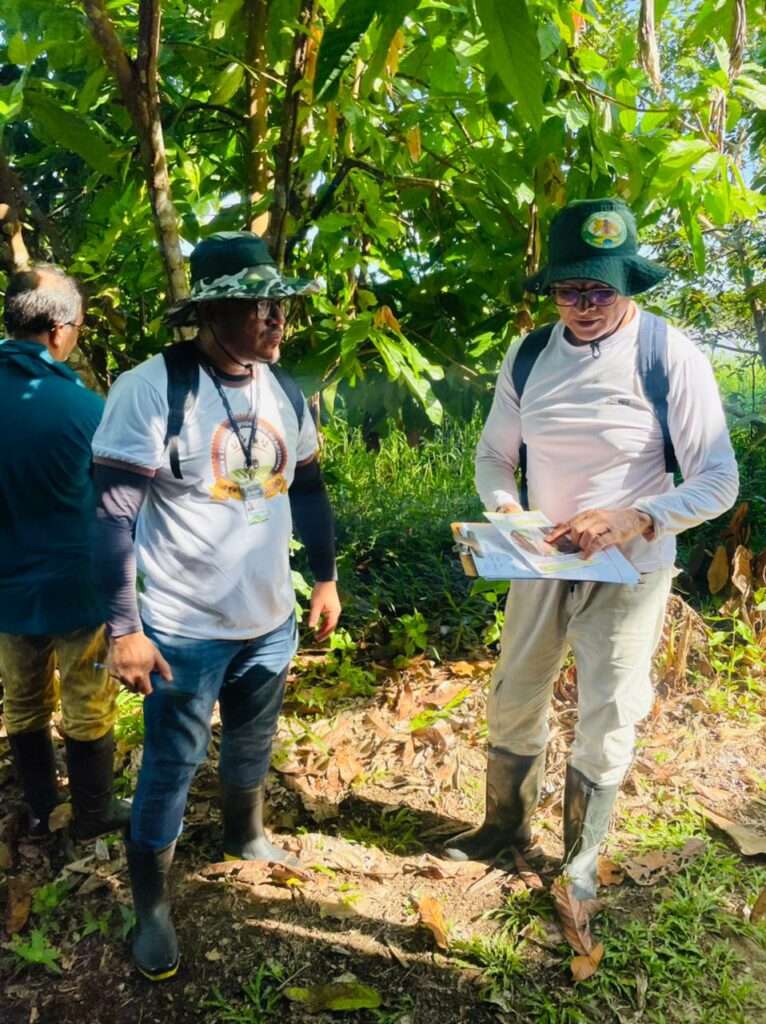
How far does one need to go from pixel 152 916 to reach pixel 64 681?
744 mm

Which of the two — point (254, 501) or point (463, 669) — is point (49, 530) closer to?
point (254, 501)

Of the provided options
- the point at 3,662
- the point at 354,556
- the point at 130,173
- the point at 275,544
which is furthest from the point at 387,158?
the point at 354,556

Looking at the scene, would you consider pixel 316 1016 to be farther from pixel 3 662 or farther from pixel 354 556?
pixel 354 556

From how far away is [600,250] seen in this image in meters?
1.97

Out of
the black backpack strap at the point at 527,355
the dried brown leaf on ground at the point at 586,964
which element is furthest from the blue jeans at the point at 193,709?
the dried brown leaf on ground at the point at 586,964

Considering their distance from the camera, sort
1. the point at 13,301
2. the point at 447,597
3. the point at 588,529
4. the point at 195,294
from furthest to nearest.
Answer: the point at 447,597 < the point at 13,301 < the point at 588,529 < the point at 195,294

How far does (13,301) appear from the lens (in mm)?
2354

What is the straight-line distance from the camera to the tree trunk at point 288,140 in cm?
235

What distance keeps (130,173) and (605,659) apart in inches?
85.5

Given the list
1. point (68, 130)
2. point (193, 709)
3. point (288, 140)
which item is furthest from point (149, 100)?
point (193, 709)

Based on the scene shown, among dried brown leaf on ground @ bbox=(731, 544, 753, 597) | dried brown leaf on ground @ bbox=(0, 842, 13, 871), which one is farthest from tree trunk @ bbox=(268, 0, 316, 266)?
dried brown leaf on ground @ bbox=(731, 544, 753, 597)

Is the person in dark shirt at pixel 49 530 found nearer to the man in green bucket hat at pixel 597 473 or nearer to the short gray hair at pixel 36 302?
the short gray hair at pixel 36 302

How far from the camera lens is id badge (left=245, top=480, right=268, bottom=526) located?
1.98 m

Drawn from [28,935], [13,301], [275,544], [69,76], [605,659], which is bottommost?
[28,935]
